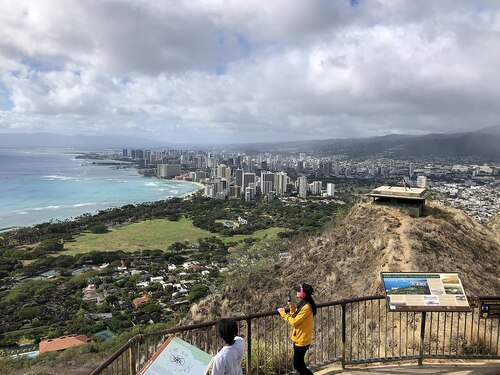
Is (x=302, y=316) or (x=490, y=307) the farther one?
(x=490, y=307)

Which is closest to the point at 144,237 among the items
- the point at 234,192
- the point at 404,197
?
the point at 234,192

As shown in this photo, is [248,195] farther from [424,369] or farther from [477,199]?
[424,369]

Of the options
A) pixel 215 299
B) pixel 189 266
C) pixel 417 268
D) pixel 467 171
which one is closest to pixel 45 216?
pixel 189 266

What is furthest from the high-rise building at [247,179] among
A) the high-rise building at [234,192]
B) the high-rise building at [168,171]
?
the high-rise building at [168,171]

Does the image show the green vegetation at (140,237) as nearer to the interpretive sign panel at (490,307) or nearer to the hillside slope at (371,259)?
the hillside slope at (371,259)

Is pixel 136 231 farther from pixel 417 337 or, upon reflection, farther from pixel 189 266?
pixel 417 337

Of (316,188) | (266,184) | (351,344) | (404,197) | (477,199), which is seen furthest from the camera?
(266,184)

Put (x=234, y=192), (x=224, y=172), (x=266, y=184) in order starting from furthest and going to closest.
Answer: (x=224, y=172)
(x=266, y=184)
(x=234, y=192)
